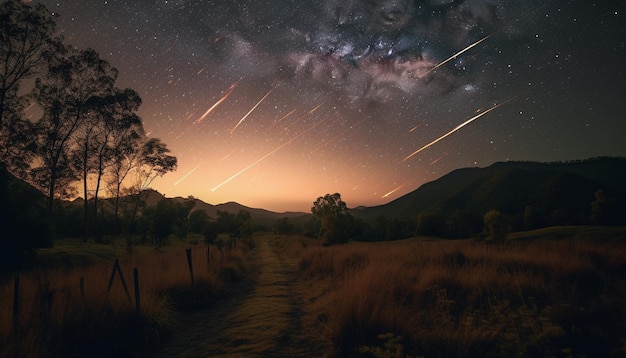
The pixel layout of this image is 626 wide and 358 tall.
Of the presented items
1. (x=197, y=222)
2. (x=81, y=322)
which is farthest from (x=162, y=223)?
(x=197, y=222)

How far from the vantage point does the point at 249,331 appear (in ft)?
23.5

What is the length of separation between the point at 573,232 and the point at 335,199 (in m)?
39.5

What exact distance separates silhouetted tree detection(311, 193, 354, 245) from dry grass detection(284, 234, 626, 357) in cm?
4838

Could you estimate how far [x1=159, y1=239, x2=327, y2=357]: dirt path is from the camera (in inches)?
Answer: 236

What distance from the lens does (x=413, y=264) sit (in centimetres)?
1253

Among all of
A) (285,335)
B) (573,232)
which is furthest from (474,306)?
(573,232)

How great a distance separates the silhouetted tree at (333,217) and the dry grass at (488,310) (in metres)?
48.4

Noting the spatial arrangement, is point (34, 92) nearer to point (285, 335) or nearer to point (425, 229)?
point (285, 335)

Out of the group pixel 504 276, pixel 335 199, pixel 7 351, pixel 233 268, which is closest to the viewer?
pixel 7 351

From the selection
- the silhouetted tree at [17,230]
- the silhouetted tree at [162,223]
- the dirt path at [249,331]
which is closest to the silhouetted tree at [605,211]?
the dirt path at [249,331]

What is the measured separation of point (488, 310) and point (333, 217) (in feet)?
183

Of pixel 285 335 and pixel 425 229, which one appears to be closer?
pixel 285 335

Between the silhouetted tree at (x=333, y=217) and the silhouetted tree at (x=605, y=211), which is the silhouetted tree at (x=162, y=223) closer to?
the silhouetted tree at (x=333, y=217)

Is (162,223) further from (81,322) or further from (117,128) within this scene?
(81,322)
